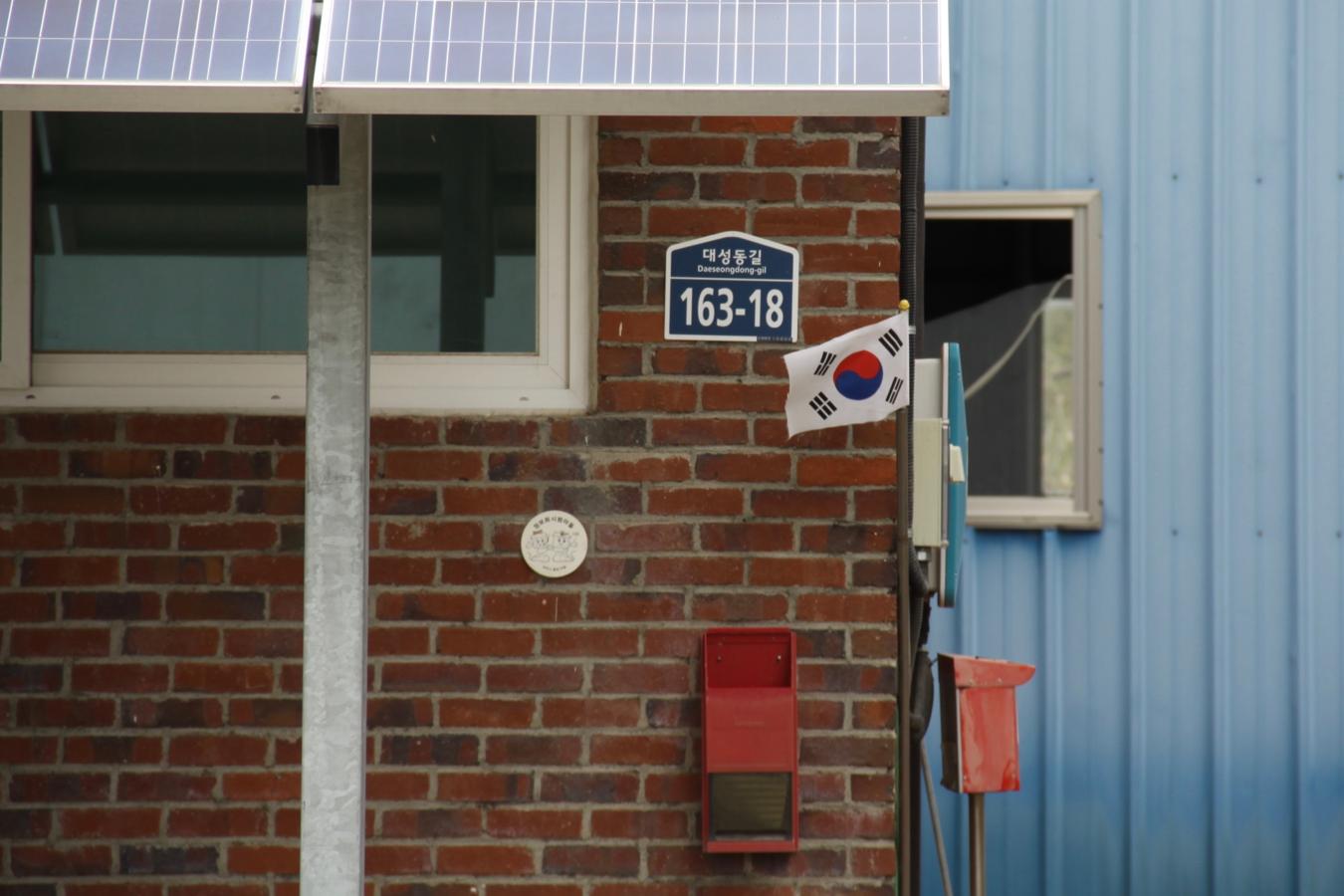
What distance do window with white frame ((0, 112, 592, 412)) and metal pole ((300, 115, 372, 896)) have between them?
3.66 feet

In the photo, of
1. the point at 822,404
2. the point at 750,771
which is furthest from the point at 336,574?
the point at 822,404

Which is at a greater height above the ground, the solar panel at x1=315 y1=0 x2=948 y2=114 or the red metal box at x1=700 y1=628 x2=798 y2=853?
the solar panel at x1=315 y1=0 x2=948 y2=114

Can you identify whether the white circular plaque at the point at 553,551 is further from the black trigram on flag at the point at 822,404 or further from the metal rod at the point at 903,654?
the metal rod at the point at 903,654

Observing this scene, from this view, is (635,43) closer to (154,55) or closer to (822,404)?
(154,55)

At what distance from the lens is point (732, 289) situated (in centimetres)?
386

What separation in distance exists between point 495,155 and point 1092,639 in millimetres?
3176

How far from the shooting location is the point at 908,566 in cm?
412

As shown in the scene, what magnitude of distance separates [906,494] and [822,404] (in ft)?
1.37

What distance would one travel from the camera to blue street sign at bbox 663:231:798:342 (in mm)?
3842

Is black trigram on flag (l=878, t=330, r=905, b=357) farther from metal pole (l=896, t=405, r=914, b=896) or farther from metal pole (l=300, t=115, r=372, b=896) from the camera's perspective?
metal pole (l=300, t=115, r=372, b=896)

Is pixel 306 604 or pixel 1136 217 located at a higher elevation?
pixel 1136 217

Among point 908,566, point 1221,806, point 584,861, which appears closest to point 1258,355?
point 1221,806

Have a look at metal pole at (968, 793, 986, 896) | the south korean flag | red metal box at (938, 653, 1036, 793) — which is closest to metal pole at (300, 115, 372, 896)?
the south korean flag

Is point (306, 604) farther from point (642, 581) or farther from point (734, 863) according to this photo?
point (734, 863)
